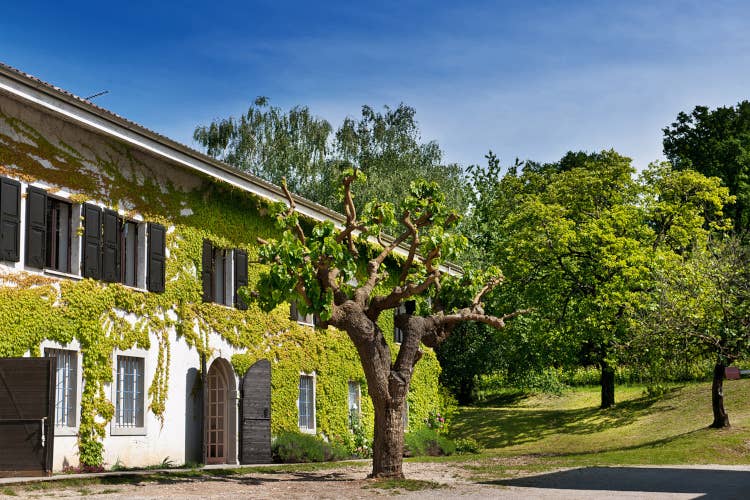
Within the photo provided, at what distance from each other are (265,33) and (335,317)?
5.43 meters

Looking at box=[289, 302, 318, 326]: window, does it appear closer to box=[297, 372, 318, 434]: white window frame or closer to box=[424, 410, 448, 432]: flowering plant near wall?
box=[297, 372, 318, 434]: white window frame

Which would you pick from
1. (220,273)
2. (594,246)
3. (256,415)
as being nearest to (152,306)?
(220,273)

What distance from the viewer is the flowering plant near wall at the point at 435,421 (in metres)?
31.4

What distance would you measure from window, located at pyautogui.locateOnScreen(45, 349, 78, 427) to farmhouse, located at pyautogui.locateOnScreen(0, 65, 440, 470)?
2 centimetres

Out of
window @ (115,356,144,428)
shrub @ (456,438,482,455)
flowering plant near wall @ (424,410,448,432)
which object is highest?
window @ (115,356,144,428)

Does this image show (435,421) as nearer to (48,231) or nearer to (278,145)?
(48,231)

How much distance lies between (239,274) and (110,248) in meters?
4.70

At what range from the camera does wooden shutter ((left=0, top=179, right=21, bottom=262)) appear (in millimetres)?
15492

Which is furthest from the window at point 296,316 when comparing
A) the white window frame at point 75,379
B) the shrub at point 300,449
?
the white window frame at point 75,379

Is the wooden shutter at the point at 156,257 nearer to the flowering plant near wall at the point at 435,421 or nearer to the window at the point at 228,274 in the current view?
the window at the point at 228,274

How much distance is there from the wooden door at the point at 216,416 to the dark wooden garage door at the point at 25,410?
21.7 ft

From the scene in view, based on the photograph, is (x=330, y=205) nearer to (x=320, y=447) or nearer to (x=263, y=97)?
(x=263, y=97)

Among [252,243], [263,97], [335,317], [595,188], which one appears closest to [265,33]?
[335,317]

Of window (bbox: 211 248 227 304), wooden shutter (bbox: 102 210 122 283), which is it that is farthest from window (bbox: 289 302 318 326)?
wooden shutter (bbox: 102 210 122 283)
